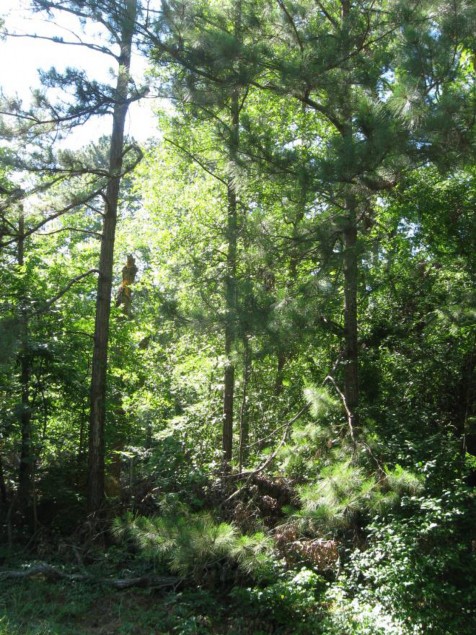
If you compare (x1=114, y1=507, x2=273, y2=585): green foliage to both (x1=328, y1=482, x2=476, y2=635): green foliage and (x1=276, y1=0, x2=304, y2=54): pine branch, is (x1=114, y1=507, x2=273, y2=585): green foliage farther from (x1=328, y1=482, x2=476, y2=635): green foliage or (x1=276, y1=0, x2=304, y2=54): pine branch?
(x1=276, y1=0, x2=304, y2=54): pine branch

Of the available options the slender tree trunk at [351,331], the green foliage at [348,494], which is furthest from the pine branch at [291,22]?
the green foliage at [348,494]

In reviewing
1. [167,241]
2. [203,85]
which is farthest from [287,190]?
[167,241]

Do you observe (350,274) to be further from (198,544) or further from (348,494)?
(198,544)

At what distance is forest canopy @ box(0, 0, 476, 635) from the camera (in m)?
5.81

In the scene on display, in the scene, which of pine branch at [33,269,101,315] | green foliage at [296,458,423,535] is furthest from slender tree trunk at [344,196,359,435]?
pine branch at [33,269,101,315]

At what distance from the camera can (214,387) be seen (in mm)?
10828

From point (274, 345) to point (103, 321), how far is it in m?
3.15

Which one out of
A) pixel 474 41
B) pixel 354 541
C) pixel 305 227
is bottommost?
pixel 354 541

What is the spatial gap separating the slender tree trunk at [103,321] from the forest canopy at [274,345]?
0.03 metres

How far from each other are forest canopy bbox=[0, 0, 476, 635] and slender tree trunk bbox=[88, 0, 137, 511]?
3 cm

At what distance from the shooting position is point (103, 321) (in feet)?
29.0

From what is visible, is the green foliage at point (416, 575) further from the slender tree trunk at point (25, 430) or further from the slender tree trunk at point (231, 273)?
the slender tree trunk at point (25, 430)

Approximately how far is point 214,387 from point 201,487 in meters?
3.02

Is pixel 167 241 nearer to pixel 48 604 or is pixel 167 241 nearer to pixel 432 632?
pixel 48 604
